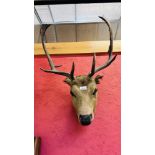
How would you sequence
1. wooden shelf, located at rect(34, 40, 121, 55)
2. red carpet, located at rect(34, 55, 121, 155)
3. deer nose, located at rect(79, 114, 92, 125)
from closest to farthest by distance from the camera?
→ deer nose, located at rect(79, 114, 92, 125) → red carpet, located at rect(34, 55, 121, 155) → wooden shelf, located at rect(34, 40, 121, 55)

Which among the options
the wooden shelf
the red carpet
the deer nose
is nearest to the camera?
the deer nose

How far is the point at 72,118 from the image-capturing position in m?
1.78

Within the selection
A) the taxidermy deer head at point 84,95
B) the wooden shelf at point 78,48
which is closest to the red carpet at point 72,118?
the wooden shelf at point 78,48

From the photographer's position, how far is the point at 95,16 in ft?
8.78

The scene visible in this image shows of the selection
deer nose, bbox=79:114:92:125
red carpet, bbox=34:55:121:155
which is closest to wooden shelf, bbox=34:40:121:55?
red carpet, bbox=34:55:121:155

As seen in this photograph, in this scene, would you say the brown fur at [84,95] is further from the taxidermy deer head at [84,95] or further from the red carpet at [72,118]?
the red carpet at [72,118]

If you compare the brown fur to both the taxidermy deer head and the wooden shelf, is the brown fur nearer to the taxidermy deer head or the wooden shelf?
the taxidermy deer head

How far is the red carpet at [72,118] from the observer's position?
174cm

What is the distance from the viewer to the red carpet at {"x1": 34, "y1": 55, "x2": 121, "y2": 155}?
1737 mm

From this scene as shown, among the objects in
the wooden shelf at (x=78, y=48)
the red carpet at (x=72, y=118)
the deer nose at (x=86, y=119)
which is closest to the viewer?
the deer nose at (x=86, y=119)

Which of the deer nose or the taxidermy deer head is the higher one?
the taxidermy deer head
